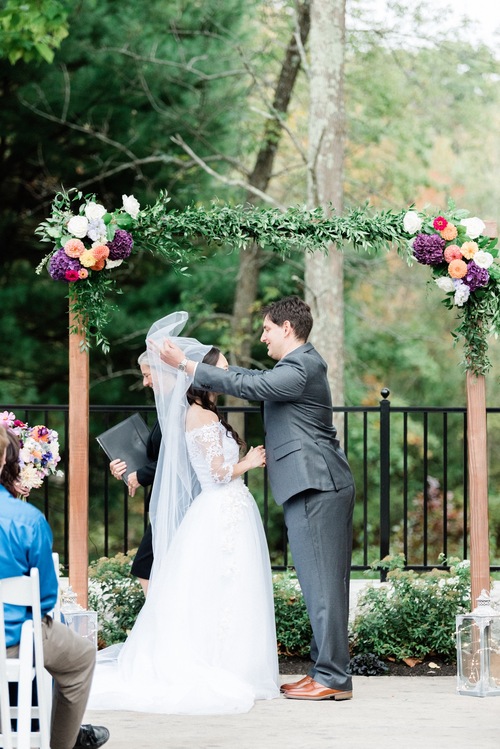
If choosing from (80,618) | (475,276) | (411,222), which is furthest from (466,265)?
(80,618)

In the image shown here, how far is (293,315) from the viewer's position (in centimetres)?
500

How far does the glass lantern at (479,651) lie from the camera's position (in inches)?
203

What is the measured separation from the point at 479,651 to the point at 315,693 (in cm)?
89

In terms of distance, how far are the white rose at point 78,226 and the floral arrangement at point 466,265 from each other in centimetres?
164

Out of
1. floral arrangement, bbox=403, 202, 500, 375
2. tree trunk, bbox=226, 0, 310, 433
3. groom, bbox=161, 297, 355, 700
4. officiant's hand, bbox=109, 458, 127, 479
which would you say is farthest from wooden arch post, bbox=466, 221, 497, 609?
tree trunk, bbox=226, 0, 310, 433

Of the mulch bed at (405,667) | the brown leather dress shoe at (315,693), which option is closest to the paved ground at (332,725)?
the brown leather dress shoe at (315,693)

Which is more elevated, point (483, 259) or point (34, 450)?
point (483, 259)

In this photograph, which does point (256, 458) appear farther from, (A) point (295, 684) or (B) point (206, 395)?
(A) point (295, 684)

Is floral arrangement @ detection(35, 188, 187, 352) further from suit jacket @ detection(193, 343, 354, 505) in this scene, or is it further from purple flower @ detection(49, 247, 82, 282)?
suit jacket @ detection(193, 343, 354, 505)

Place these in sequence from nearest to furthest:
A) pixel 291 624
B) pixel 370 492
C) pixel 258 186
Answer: pixel 291 624 < pixel 258 186 < pixel 370 492

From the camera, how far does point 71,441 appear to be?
548 cm

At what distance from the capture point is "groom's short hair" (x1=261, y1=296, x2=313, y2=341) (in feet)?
16.4

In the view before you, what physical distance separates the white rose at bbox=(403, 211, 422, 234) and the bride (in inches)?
47.4

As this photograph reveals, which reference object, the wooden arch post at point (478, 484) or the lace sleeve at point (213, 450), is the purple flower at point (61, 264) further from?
the wooden arch post at point (478, 484)
